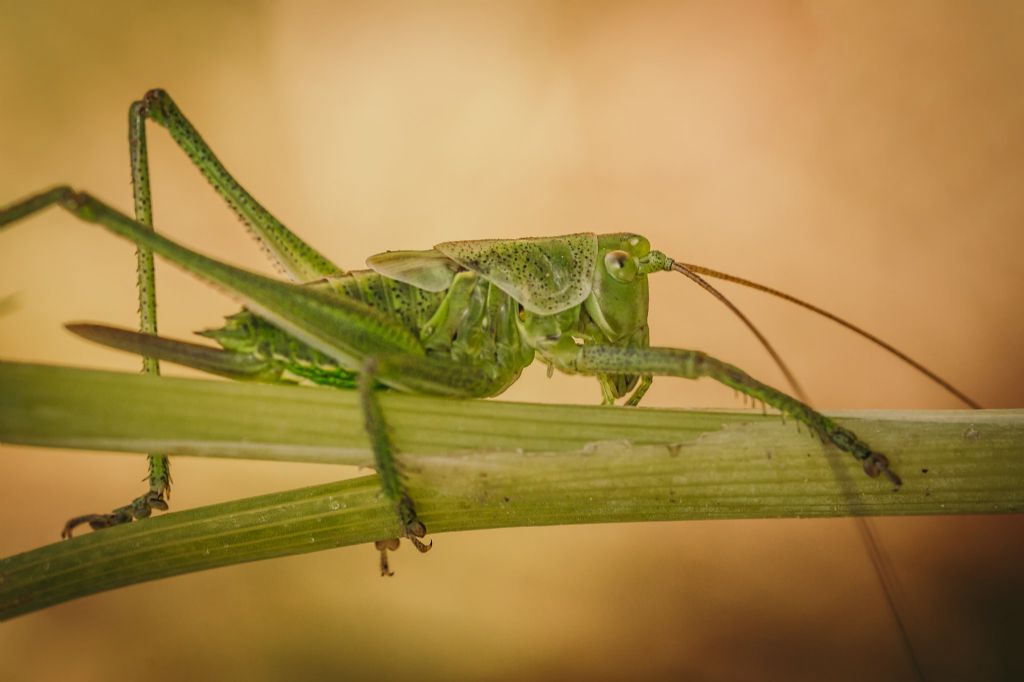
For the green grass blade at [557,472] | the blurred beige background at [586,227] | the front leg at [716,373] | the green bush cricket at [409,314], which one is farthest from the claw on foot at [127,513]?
the front leg at [716,373]

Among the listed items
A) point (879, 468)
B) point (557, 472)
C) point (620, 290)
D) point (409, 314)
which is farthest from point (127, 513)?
point (879, 468)

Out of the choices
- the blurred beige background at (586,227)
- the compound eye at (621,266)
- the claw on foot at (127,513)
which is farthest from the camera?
the blurred beige background at (586,227)

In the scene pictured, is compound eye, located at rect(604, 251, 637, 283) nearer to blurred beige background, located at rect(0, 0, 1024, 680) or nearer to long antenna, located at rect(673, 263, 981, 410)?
long antenna, located at rect(673, 263, 981, 410)

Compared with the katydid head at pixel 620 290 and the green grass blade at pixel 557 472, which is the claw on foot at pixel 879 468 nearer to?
the green grass blade at pixel 557 472

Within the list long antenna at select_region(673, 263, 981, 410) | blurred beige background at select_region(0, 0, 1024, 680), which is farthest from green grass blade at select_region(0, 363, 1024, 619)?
blurred beige background at select_region(0, 0, 1024, 680)

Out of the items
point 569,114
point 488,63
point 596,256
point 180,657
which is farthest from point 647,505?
point 488,63

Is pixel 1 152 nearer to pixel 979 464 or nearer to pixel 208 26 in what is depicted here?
pixel 208 26
